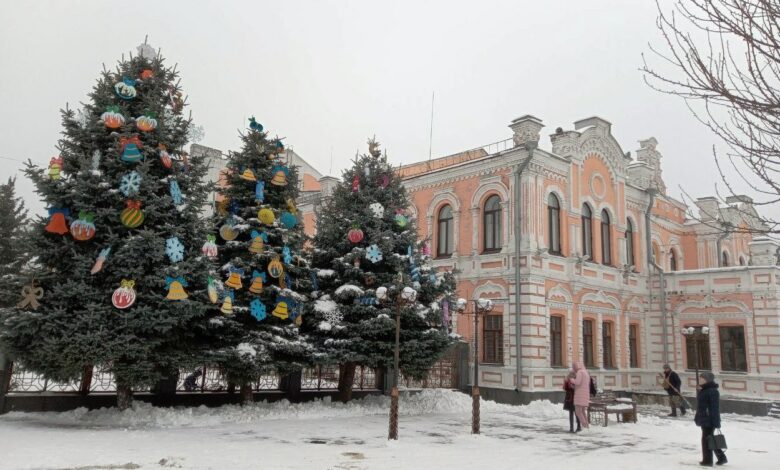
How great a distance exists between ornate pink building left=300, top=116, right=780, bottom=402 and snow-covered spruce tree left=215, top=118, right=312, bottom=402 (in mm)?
7648

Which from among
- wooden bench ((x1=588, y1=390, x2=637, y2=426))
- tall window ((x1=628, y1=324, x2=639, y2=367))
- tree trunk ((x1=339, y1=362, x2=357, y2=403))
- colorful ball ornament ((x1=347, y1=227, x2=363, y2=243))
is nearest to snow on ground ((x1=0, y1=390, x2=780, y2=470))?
wooden bench ((x1=588, y1=390, x2=637, y2=426))

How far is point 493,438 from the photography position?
1235 centimetres

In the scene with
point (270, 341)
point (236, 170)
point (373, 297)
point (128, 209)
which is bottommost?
point (270, 341)

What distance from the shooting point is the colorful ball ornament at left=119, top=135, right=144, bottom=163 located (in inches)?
496

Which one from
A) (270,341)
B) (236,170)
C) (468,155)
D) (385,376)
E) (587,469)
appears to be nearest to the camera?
(587,469)

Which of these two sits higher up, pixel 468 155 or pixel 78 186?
pixel 468 155

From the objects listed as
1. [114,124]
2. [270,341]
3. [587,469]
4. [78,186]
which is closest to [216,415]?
[270,341]

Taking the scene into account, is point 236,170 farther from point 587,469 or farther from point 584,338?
point 584,338

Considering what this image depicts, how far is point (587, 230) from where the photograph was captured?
75.4 feet

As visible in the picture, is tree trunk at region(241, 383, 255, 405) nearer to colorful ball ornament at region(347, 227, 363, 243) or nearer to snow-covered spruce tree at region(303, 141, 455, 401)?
snow-covered spruce tree at region(303, 141, 455, 401)

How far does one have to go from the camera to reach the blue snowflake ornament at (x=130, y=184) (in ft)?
40.9

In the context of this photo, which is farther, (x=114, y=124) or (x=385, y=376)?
(x=385, y=376)

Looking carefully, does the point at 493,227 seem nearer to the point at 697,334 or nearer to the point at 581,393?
the point at 697,334

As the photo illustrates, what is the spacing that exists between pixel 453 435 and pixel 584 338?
11.3 meters
